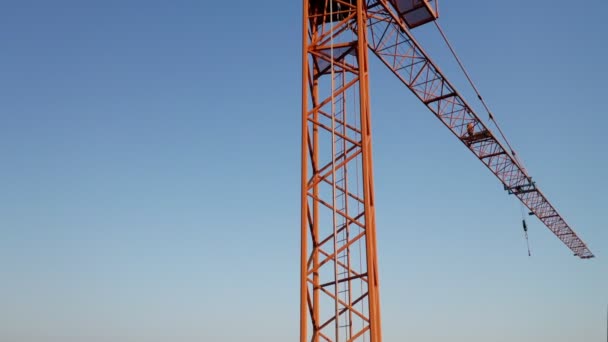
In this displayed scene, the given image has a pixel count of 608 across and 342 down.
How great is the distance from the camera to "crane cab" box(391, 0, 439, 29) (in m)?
17.5

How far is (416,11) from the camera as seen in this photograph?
701 inches

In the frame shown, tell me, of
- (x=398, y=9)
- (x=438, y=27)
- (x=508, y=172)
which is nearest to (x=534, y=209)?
(x=508, y=172)

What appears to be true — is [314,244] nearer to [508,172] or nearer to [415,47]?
[415,47]

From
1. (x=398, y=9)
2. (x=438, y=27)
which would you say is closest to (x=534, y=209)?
(x=438, y=27)

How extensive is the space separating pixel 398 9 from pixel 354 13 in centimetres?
429

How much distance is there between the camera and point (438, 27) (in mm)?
20312

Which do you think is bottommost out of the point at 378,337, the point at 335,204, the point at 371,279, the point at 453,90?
the point at 378,337

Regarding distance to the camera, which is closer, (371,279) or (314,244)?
(371,279)

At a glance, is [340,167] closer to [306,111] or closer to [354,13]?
[306,111]

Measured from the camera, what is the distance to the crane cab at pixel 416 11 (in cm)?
1748

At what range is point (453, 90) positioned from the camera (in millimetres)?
23016

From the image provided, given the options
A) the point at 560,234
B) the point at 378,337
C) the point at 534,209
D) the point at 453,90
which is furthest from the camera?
the point at 560,234

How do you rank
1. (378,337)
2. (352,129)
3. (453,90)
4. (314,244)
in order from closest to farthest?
(378,337) → (314,244) → (352,129) → (453,90)

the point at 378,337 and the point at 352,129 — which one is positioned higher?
the point at 352,129
